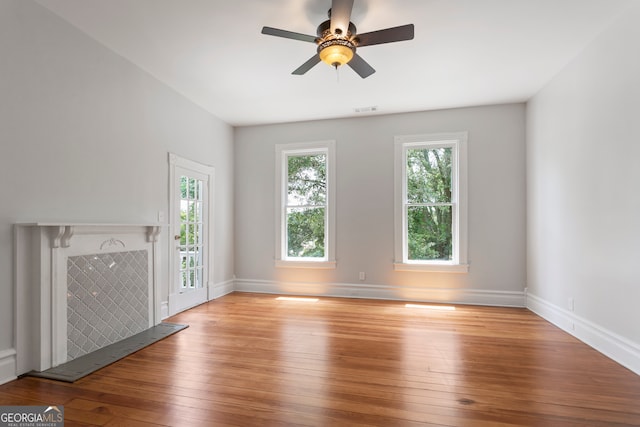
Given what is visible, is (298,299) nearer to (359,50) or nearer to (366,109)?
(366,109)

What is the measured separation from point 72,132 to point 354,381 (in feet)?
10.4

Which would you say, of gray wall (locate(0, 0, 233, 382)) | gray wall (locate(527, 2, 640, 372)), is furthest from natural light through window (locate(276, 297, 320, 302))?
gray wall (locate(527, 2, 640, 372))

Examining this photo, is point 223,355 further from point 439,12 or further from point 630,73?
point 630,73

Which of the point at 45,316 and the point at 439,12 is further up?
the point at 439,12

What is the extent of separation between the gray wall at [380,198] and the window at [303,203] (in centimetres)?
15

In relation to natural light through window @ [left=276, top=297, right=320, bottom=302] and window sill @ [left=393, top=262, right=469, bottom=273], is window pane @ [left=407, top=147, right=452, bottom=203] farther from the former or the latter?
natural light through window @ [left=276, top=297, right=320, bottom=302]

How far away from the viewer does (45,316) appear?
248 cm

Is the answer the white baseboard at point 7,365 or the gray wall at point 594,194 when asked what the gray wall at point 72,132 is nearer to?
the white baseboard at point 7,365

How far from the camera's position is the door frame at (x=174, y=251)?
13.5ft

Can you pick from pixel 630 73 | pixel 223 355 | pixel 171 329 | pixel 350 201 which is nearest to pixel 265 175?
pixel 350 201

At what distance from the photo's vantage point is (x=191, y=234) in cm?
459

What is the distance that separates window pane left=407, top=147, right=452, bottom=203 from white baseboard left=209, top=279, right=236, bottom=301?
3267mm

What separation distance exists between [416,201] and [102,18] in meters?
4.30

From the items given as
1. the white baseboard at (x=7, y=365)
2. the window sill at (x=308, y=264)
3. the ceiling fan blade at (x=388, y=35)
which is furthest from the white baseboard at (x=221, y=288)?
the ceiling fan blade at (x=388, y=35)
